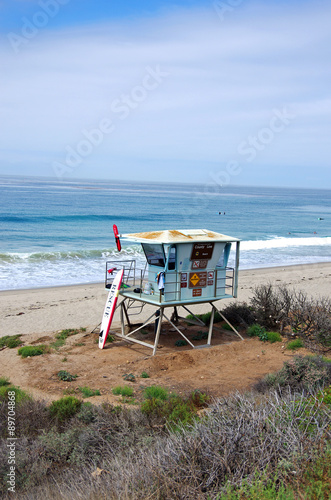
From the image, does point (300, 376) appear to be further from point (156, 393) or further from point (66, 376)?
point (66, 376)

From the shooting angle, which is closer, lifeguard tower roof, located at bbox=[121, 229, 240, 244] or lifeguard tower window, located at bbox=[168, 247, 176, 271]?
lifeguard tower roof, located at bbox=[121, 229, 240, 244]

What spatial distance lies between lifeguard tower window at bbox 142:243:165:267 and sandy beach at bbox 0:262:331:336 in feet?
12.9

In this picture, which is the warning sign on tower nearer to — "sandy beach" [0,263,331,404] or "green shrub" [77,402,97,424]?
"sandy beach" [0,263,331,404]

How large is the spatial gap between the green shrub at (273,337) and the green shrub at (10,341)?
7567 millimetres

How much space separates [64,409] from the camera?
8484mm

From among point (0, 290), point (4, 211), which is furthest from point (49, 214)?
point (0, 290)

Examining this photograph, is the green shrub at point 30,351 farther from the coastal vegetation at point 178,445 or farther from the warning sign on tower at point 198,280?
the warning sign on tower at point 198,280

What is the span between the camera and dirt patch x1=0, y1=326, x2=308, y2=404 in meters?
10.6

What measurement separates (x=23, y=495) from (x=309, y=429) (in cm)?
384

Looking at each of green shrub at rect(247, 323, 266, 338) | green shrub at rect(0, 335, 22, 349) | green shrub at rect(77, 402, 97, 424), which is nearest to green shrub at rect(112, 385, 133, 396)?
green shrub at rect(77, 402, 97, 424)

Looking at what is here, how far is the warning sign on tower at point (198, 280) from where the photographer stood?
1338 centimetres

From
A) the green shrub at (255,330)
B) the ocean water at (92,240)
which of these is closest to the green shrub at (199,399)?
the green shrub at (255,330)

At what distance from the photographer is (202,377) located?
11.2 m

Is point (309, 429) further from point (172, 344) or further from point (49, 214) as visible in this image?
point (49, 214)
